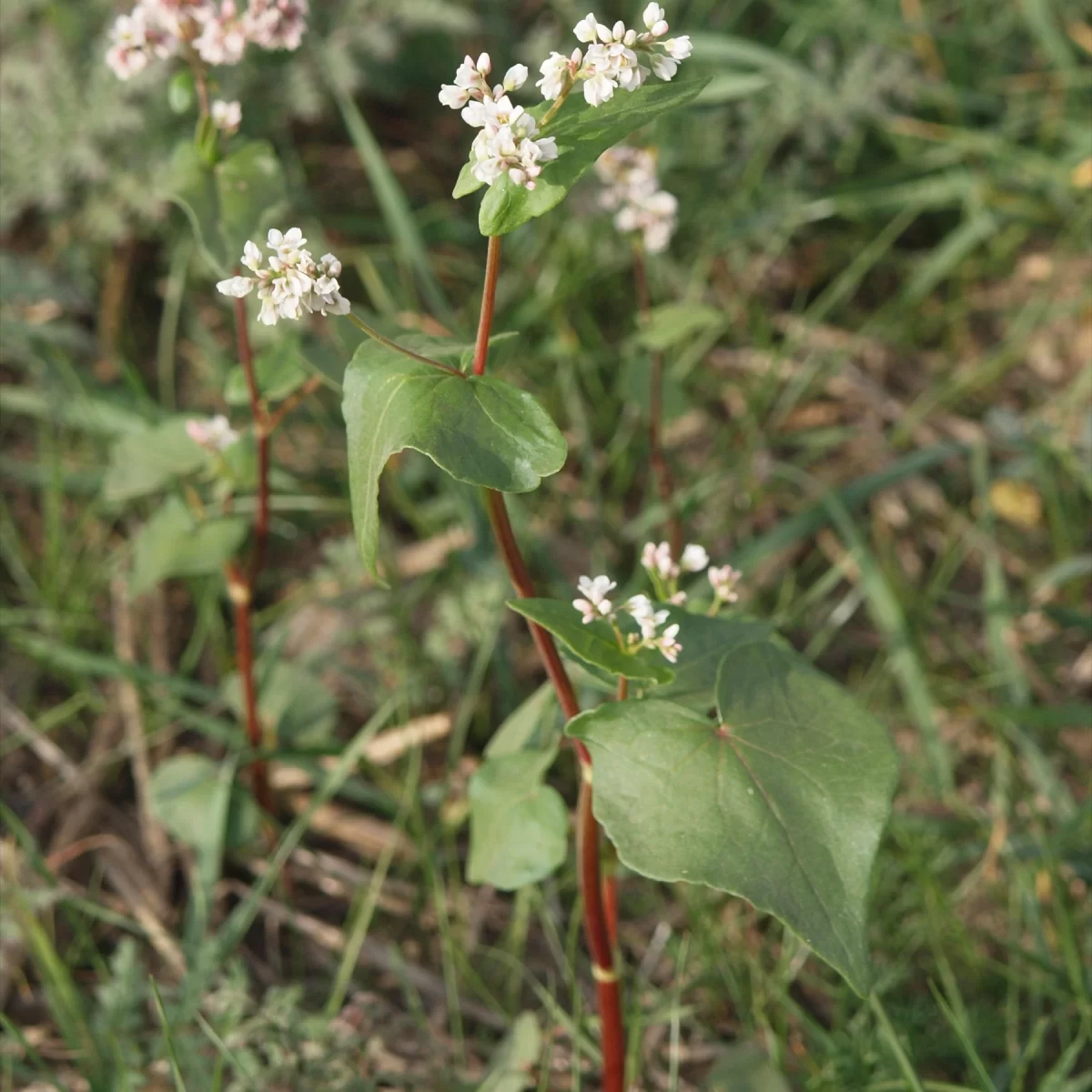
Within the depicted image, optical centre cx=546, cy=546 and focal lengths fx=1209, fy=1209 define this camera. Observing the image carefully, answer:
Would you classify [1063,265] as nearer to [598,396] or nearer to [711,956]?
[598,396]

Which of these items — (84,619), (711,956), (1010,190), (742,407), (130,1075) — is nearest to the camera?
(130,1075)

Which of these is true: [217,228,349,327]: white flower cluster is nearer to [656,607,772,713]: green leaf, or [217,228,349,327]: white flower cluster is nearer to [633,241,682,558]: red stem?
[656,607,772,713]: green leaf

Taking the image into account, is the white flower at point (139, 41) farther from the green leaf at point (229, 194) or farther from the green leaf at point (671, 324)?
the green leaf at point (671, 324)

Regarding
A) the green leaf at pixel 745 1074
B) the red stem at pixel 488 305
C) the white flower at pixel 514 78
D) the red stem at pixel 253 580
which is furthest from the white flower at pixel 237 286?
the green leaf at pixel 745 1074

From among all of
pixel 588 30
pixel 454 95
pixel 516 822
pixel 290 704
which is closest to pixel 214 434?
pixel 290 704

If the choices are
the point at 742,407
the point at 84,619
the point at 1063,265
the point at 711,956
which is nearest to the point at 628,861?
the point at 711,956
